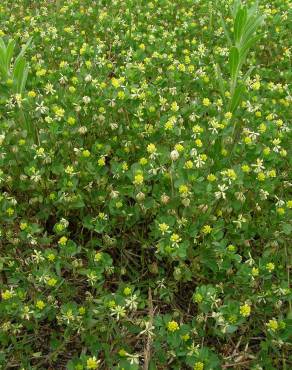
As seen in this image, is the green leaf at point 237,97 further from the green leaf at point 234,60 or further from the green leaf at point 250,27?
the green leaf at point 250,27

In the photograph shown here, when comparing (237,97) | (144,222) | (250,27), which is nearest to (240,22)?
(250,27)

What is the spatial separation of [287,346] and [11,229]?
5.36ft

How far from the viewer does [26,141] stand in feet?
9.43

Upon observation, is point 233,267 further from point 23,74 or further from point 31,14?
point 31,14

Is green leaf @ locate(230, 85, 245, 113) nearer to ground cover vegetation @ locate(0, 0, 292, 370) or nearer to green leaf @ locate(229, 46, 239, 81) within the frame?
ground cover vegetation @ locate(0, 0, 292, 370)

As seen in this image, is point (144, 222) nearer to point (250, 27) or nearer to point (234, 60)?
point (234, 60)

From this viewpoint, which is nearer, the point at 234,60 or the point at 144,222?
the point at 144,222

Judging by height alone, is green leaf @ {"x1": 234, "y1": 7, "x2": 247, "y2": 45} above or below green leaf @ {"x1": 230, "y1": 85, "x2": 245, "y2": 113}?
above

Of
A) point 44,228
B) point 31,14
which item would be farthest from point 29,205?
point 31,14

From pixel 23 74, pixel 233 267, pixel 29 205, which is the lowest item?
pixel 233 267

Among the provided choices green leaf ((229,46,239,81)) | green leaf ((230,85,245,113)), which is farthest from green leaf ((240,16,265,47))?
green leaf ((230,85,245,113))

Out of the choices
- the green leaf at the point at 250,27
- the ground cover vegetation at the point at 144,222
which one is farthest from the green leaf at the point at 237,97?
the green leaf at the point at 250,27

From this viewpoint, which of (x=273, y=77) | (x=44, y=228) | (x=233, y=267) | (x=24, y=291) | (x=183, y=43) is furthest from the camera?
(x=183, y=43)

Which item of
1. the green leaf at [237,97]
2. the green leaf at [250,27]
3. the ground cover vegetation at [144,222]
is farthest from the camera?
the green leaf at [250,27]
